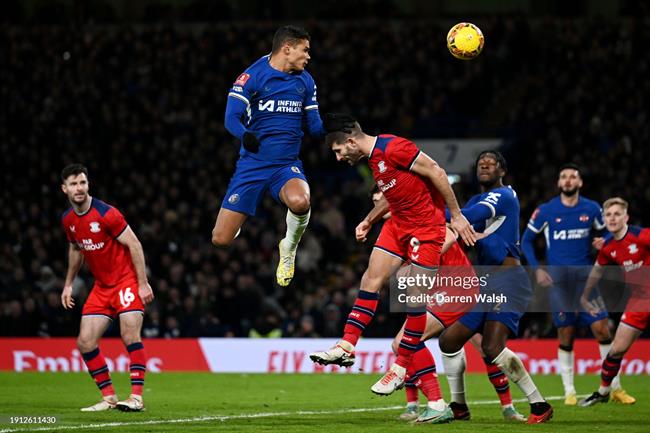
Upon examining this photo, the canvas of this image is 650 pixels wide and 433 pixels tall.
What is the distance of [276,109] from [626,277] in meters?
4.93

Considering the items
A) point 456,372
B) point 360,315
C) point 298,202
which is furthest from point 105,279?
point 456,372

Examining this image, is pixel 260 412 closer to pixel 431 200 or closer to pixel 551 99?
pixel 431 200

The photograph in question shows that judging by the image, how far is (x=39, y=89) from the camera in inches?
1065

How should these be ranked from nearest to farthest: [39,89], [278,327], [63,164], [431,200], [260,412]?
[431,200] < [260,412] < [278,327] < [63,164] < [39,89]

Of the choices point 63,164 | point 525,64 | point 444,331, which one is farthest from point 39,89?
point 444,331

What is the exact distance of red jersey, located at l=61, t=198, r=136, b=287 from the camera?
39.0 ft

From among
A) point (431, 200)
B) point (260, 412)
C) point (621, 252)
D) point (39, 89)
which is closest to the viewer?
point (431, 200)

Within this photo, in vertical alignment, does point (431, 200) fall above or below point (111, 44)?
below

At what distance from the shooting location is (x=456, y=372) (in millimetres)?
10797

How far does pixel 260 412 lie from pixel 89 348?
1920 mm

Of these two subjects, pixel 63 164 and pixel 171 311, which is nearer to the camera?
pixel 171 311

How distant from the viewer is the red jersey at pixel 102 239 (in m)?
11.9

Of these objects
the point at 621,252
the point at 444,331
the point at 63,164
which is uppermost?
the point at 63,164

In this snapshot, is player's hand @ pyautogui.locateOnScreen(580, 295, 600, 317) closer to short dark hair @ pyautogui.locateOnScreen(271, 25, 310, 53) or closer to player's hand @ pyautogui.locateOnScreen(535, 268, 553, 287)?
player's hand @ pyautogui.locateOnScreen(535, 268, 553, 287)
